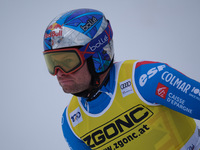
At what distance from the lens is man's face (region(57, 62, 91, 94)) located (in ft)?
5.56

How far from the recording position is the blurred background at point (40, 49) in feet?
12.1

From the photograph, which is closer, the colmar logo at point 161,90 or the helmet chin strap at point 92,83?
the colmar logo at point 161,90

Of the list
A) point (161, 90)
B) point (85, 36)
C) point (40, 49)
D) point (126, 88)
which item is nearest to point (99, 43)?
point (85, 36)

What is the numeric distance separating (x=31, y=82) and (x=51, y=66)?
2.73 meters

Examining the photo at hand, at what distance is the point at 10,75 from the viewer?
4402 millimetres

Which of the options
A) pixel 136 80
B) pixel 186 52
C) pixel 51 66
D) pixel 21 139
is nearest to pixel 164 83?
pixel 136 80

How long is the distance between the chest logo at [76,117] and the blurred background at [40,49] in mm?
1621

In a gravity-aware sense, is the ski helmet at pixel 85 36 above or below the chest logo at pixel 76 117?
above

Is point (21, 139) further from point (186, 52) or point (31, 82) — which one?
point (186, 52)

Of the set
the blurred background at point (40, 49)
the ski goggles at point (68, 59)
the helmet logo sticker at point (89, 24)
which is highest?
the helmet logo sticker at point (89, 24)

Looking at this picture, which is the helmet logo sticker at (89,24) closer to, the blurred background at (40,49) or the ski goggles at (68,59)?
the ski goggles at (68,59)

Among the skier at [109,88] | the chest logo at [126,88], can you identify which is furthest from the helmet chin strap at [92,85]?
the chest logo at [126,88]

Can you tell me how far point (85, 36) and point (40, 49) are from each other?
3.10 meters

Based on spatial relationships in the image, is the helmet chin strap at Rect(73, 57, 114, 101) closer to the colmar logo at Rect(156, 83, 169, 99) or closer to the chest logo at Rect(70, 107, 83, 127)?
the chest logo at Rect(70, 107, 83, 127)
